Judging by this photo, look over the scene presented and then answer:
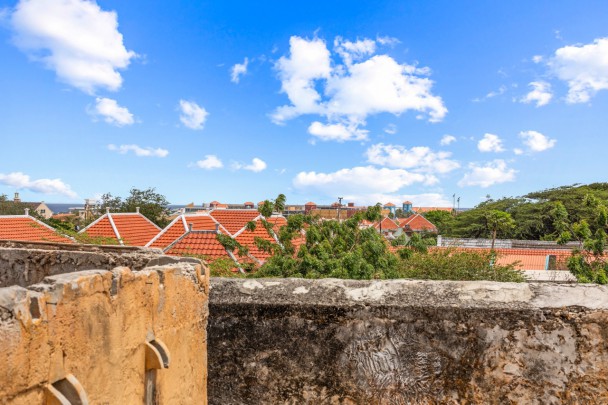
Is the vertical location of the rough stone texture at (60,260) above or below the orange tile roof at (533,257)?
above

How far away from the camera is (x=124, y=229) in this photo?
1747 centimetres

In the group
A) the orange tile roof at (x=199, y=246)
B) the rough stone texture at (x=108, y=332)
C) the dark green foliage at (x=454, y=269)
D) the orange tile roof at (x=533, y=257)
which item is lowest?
the orange tile roof at (x=533, y=257)

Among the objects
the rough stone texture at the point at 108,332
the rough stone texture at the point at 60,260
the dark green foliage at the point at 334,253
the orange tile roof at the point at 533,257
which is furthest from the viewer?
the orange tile roof at the point at 533,257

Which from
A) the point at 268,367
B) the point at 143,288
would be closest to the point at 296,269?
the point at 268,367

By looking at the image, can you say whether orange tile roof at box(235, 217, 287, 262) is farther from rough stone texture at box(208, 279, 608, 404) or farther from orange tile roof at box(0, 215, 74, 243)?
rough stone texture at box(208, 279, 608, 404)

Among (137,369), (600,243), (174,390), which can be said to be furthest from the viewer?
(600,243)

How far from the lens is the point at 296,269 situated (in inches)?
354

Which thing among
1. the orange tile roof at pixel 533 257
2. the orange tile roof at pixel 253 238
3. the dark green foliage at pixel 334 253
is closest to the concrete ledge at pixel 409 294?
the dark green foliage at pixel 334 253

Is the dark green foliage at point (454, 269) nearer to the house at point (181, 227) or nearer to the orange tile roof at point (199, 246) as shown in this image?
the orange tile roof at point (199, 246)

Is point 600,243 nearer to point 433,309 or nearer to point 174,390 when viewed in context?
point 433,309

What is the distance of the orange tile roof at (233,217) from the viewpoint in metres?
16.6

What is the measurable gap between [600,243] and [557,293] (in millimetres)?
9217

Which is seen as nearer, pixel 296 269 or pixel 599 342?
pixel 599 342

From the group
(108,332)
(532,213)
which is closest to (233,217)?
(108,332)
